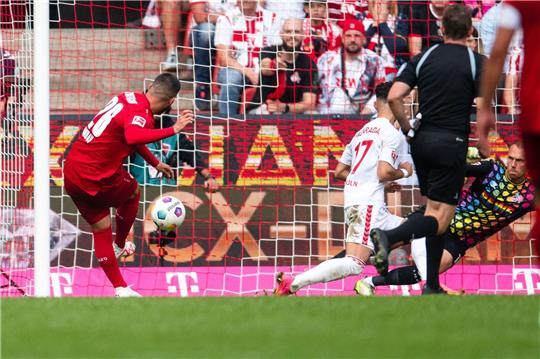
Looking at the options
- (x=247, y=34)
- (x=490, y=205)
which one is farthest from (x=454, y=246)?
(x=247, y=34)

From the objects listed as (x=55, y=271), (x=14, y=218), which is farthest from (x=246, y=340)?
(x=55, y=271)

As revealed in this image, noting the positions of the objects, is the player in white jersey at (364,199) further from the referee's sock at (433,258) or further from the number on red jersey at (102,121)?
the number on red jersey at (102,121)

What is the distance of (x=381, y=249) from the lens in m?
8.00

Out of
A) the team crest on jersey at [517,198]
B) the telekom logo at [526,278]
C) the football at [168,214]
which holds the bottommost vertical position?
the telekom logo at [526,278]

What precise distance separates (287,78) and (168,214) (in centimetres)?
295

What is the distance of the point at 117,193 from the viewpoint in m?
10.4

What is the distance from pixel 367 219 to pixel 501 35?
4.80 meters

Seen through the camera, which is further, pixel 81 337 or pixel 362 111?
pixel 362 111

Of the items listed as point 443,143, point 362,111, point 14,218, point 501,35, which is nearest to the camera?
point 501,35

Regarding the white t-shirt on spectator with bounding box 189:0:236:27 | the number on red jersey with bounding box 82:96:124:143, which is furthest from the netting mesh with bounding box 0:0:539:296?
the number on red jersey with bounding box 82:96:124:143

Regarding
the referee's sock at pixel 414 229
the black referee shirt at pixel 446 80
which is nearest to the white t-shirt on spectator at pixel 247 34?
the black referee shirt at pixel 446 80

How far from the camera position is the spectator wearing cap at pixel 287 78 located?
13.6 meters

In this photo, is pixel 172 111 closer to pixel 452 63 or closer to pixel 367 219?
pixel 367 219

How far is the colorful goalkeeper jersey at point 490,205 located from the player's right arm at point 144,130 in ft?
9.15
